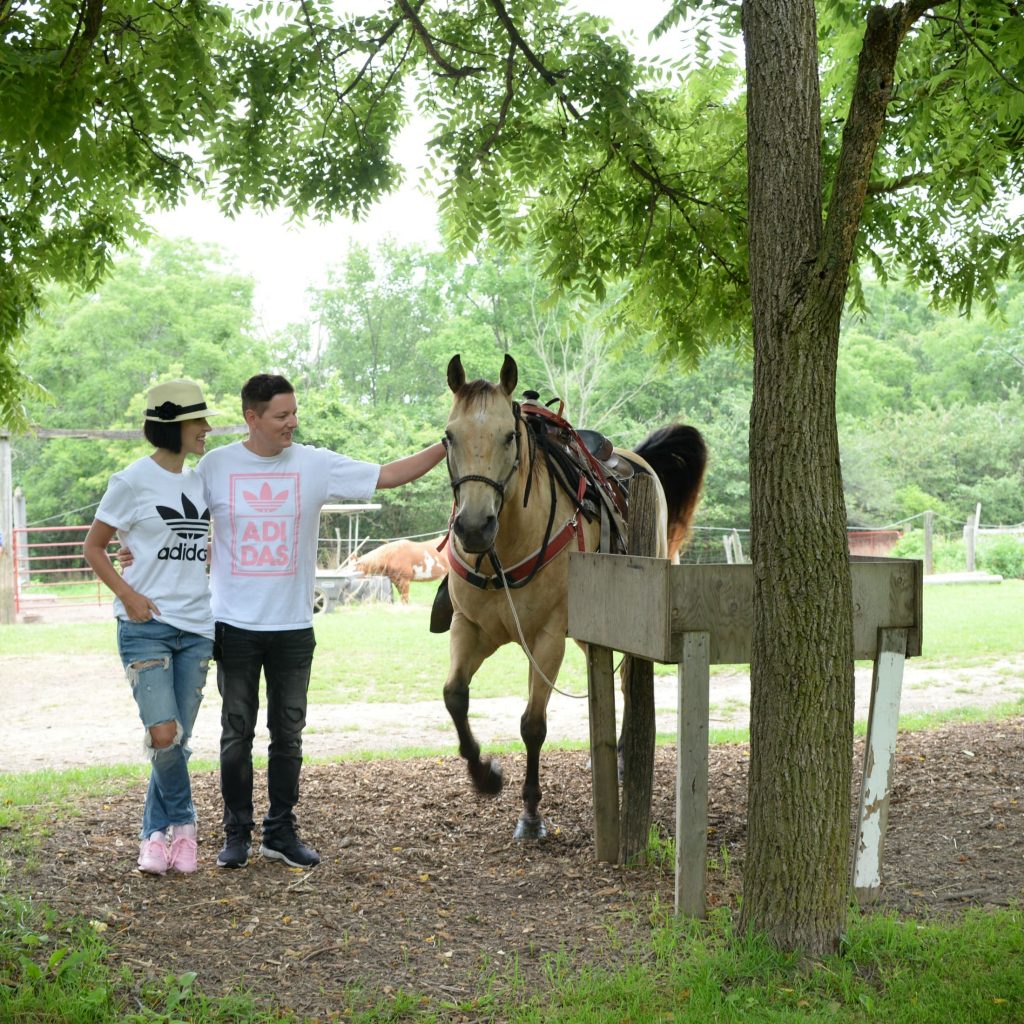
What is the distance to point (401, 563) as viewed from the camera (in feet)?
74.0

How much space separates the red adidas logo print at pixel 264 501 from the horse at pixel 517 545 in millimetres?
752

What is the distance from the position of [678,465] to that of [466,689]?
2.96 metres

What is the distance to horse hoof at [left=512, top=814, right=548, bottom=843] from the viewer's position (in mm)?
5348

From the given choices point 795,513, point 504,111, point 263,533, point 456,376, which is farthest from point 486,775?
point 504,111

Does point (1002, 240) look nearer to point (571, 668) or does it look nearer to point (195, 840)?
point (195, 840)

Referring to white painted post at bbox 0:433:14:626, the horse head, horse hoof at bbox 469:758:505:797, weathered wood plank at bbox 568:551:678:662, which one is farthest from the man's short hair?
white painted post at bbox 0:433:14:626

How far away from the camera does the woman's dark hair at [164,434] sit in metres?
4.57

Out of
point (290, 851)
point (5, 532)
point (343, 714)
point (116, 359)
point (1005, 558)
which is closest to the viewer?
point (290, 851)

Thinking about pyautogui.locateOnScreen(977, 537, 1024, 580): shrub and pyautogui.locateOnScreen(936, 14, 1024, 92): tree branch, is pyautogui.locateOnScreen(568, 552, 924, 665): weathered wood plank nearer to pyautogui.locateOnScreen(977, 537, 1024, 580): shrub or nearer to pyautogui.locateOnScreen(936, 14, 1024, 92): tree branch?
pyautogui.locateOnScreen(936, 14, 1024, 92): tree branch

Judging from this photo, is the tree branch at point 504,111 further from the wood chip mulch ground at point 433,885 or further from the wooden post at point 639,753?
the wood chip mulch ground at point 433,885

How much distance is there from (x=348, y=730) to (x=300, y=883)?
207 inches

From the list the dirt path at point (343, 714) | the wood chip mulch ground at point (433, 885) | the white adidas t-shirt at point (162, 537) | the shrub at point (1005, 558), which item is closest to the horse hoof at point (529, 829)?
the wood chip mulch ground at point (433, 885)

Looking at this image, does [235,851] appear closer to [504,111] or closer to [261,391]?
[261,391]

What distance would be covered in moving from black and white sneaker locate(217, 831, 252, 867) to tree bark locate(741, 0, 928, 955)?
2.27 meters
